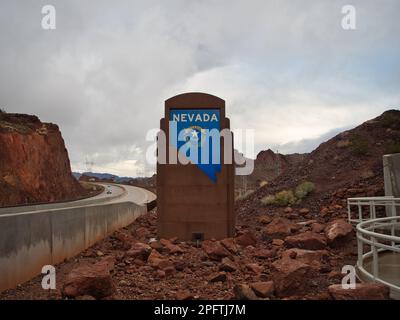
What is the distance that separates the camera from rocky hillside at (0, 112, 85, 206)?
35688mm

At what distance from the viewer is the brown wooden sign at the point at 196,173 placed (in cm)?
1023

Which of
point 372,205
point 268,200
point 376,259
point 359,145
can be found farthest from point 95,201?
point 376,259

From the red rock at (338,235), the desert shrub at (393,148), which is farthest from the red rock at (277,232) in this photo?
the desert shrub at (393,148)

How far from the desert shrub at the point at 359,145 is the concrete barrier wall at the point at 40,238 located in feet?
46.5

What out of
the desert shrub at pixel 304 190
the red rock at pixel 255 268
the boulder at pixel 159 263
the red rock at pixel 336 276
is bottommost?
the red rock at pixel 336 276

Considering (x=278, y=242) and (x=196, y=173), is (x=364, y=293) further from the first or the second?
(x=196, y=173)

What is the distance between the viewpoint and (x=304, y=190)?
1720 cm

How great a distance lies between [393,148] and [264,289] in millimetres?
15432

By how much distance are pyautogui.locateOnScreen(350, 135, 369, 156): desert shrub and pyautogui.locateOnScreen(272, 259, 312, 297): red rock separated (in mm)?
15060

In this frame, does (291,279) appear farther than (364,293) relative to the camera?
Yes

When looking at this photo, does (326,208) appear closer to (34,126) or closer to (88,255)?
(88,255)

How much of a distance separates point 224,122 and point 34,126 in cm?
4265

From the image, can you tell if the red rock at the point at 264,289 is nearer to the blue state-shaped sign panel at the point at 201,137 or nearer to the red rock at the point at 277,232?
the red rock at the point at 277,232
